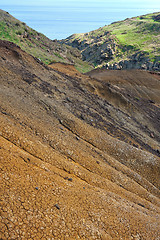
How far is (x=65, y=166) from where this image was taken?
1221 cm

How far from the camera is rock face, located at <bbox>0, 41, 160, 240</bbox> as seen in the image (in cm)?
779

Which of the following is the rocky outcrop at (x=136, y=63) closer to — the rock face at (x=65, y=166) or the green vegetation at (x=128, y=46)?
the green vegetation at (x=128, y=46)

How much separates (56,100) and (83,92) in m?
8.98

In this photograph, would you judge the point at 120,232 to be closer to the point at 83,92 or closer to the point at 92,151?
the point at 92,151

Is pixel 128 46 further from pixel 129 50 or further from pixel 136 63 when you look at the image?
pixel 136 63

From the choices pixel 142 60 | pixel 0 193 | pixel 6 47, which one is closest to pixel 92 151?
pixel 0 193

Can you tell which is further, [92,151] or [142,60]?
[142,60]

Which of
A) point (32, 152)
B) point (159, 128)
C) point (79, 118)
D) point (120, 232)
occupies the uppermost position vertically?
point (159, 128)

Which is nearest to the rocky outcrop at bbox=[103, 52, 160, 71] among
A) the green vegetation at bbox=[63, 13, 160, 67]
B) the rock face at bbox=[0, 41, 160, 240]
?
the green vegetation at bbox=[63, 13, 160, 67]

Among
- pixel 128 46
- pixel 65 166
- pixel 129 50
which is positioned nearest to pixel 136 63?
pixel 129 50

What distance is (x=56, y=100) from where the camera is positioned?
22250 mm

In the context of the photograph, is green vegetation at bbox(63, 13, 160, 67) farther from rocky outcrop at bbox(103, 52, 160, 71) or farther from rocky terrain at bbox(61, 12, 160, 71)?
rocky outcrop at bbox(103, 52, 160, 71)

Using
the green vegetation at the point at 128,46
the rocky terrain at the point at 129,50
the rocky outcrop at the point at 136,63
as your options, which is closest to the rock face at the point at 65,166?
the rocky outcrop at the point at 136,63

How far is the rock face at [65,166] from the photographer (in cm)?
779
